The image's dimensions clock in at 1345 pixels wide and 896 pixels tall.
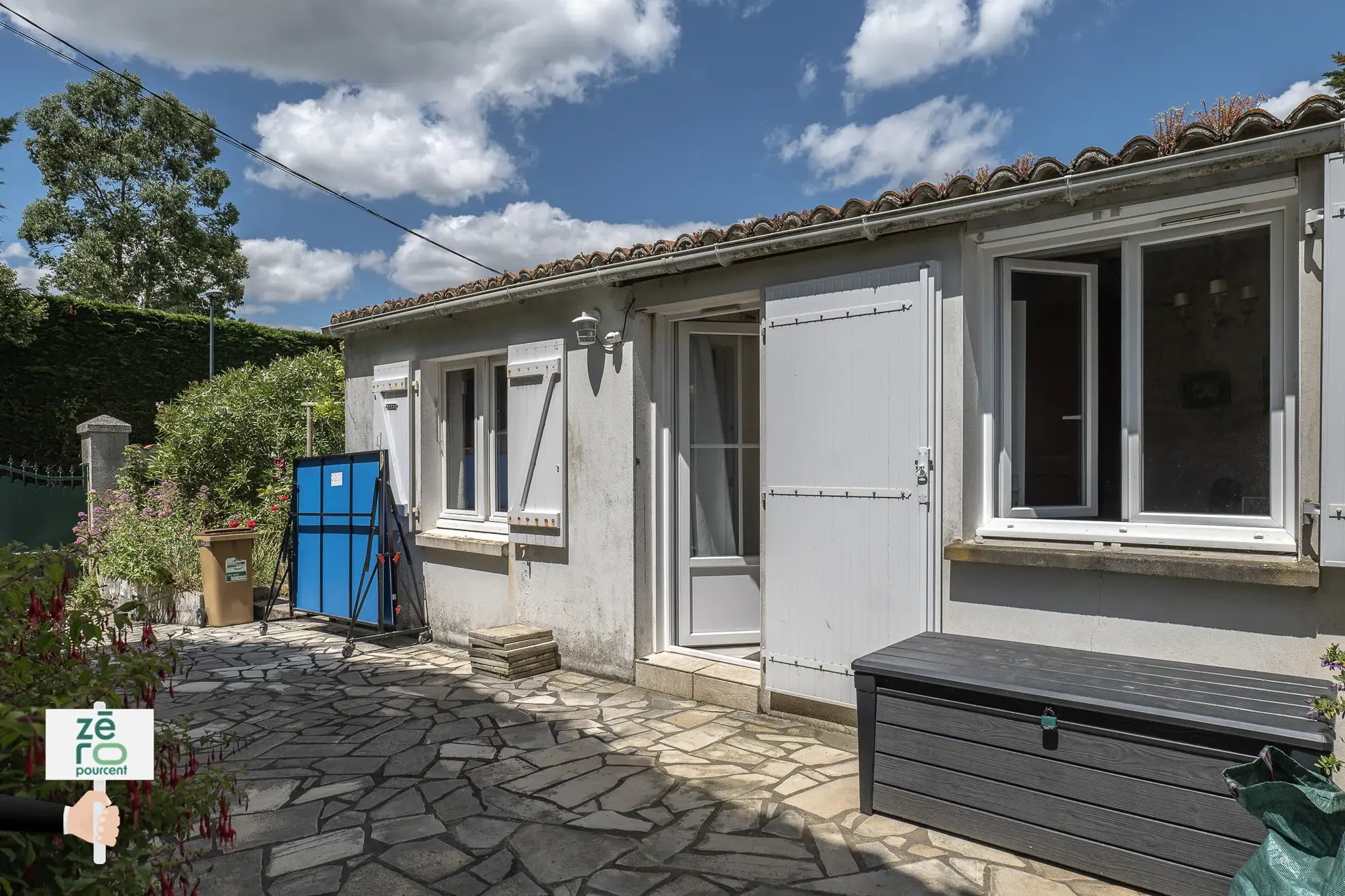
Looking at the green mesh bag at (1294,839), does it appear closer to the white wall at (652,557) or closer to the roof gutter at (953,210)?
the white wall at (652,557)

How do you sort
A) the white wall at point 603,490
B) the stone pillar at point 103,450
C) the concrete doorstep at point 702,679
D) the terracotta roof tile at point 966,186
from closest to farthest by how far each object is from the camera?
1. the terracotta roof tile at point 966,186
2. the concrete doorstep at point 702,679
3. the white wall at point 603,490
4. the stone pillar at point 103,450

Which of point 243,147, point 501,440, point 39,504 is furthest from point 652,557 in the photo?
point 243,147

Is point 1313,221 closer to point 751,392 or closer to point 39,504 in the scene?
point 751,392

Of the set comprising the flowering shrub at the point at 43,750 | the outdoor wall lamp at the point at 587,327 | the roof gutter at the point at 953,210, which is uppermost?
the roof gutter at the point at 953,210

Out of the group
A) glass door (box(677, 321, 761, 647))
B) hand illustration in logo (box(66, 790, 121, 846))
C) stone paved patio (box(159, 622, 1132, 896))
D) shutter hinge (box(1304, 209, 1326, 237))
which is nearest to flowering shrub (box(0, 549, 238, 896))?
hand illustration in logo (box(66, 790, 121, 846))

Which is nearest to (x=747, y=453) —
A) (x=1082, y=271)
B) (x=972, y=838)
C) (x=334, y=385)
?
(x=1082, y=271)

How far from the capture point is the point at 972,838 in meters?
3.41

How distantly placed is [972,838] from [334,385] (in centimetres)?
1000

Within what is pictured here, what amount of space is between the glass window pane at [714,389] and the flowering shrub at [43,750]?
13.7ft

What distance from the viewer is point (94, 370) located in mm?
12609

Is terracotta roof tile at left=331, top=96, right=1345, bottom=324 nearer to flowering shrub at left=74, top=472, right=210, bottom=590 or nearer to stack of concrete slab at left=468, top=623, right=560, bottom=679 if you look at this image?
stack of concrete slab at left=468, top=623, right=560, bottom=679

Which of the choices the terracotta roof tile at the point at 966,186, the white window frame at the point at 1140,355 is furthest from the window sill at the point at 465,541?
the white window frame at the point at 1140,355

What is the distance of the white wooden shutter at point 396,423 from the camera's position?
761cm

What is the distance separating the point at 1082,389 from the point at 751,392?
258 cm
